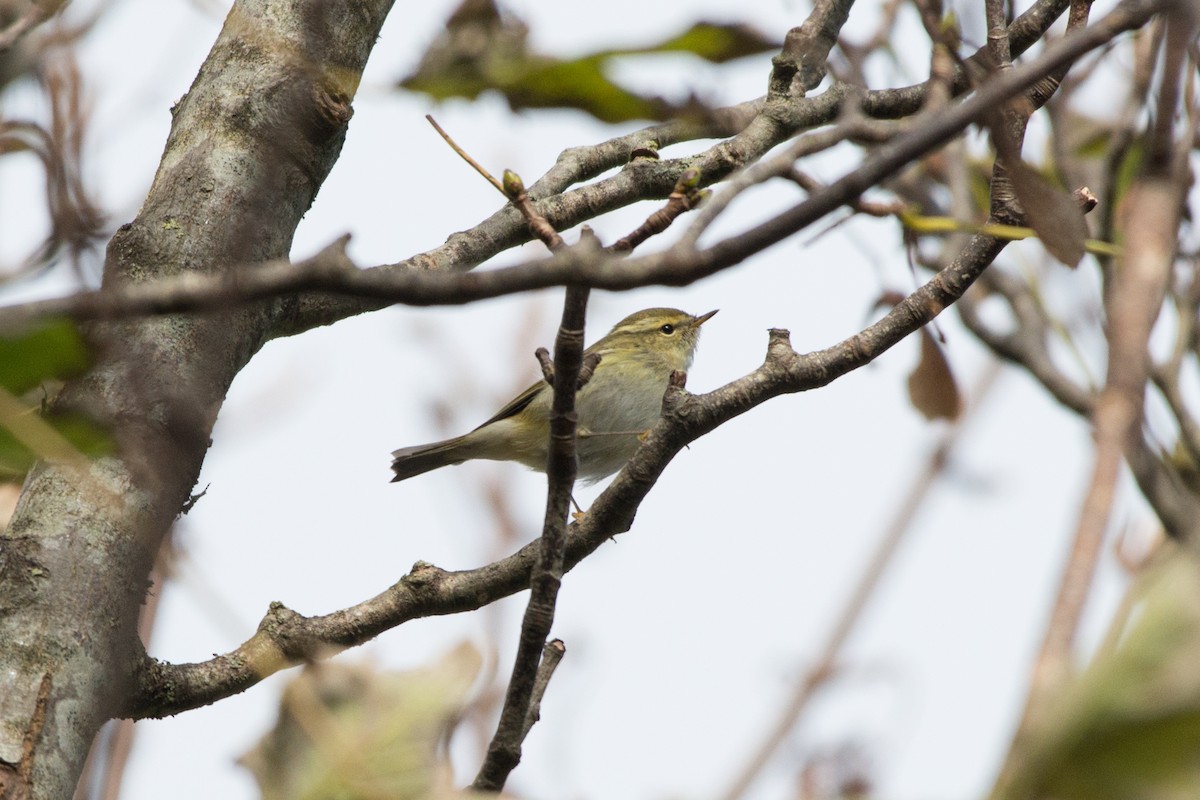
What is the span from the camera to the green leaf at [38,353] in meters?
0.98

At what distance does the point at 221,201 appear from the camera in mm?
2801

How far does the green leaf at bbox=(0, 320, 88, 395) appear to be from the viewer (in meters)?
0.98

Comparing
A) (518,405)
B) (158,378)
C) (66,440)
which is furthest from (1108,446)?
(518,405)

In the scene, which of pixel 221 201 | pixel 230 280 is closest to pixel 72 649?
pixel 221 201

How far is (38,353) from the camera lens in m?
1.00

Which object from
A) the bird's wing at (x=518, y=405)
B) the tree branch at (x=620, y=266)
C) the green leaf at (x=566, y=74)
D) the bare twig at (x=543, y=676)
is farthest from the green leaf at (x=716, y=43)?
the bird's wing at (x=518, y=405)

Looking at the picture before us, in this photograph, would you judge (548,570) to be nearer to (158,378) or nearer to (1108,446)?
(158,378)

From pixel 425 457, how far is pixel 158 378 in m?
4.90

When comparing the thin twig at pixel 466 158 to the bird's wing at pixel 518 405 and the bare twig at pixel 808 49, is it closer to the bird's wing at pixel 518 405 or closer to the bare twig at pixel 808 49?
the bare twig at pixel 808 49

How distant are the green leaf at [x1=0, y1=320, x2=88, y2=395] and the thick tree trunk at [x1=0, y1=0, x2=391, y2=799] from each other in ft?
1.59

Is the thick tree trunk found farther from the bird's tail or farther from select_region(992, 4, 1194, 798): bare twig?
the bird's tail

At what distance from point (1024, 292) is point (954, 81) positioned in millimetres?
2217

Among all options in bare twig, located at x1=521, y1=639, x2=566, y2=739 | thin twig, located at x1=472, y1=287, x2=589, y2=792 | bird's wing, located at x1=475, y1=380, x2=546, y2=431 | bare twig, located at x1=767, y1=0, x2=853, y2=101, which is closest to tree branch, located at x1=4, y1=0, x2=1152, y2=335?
thin twig, located at x1=472, y1=287, x2=589, y2=792

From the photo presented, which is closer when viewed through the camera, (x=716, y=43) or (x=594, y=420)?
(x=716, y=43)
